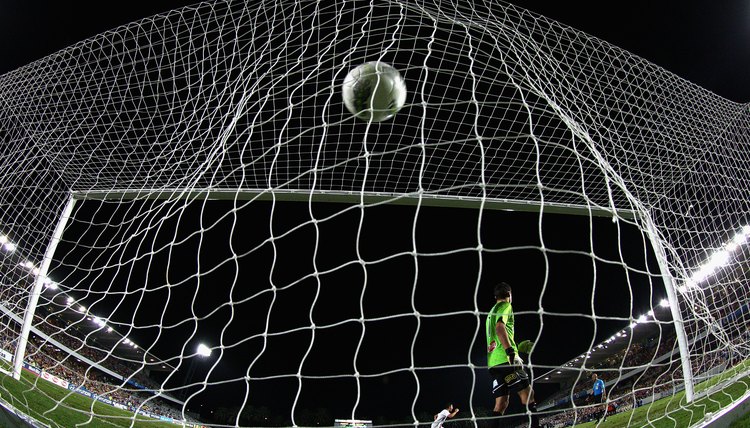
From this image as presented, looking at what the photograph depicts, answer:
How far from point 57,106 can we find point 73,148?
1.99 ft

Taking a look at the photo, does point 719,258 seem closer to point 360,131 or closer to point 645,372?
point 645,372

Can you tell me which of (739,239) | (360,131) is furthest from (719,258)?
(360,131)

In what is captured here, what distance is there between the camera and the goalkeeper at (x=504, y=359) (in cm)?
311

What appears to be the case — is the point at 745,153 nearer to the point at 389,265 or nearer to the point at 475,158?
the point at 475,158

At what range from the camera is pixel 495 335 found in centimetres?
337

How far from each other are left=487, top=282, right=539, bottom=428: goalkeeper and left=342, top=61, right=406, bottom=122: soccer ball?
5.83 ft

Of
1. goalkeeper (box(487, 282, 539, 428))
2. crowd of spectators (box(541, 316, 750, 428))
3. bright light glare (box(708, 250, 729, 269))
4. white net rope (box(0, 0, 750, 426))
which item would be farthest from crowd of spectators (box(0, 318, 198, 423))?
bright light glare (box(708, 250, 729, 269))

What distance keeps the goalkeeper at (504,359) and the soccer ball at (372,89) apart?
178 centimetres

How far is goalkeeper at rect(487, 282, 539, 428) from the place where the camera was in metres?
3.11

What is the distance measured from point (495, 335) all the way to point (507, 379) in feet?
1.09

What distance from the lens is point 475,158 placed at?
569cm

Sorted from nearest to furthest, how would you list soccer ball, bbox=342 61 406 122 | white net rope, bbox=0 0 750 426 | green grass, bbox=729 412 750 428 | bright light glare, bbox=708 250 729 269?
1. green grass, bbox=729 412 750 428
2. soccer ball, bbox=342 61 406 122
3. white net rope, bbox=0 0 750 426
4. bright light glare, bbox=708 250 729 269

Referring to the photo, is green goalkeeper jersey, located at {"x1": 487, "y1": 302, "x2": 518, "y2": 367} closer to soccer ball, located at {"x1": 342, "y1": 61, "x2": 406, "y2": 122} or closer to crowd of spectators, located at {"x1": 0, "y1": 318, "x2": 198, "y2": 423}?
soccer ball, located at {"x1": 342, "y1": 61, "x2": 406, "y2": 122}

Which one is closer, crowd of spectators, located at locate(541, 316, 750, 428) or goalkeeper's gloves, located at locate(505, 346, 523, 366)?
goalkeeper's gloves, located at locate(505, 346, 523, 366)
